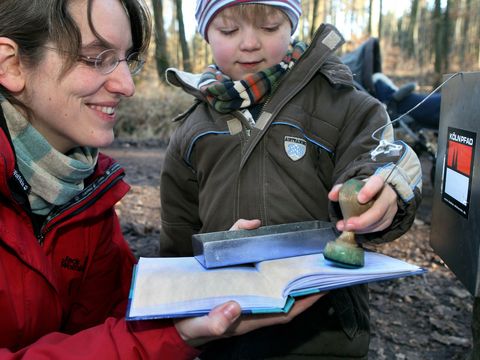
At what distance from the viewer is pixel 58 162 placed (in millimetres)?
1705

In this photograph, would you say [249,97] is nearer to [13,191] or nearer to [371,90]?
[13,191]

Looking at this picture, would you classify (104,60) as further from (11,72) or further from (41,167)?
(41,167)

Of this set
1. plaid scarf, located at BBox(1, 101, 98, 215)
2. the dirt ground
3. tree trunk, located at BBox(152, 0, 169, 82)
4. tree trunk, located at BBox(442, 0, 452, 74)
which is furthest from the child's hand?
tree trunk, located at BBox(442, 0, 452, 74)

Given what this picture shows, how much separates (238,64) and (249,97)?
165 mm

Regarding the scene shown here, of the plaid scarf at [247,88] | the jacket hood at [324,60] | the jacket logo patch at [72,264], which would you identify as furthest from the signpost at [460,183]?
the jacket logo patch at [72,264]

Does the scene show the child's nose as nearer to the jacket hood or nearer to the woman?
the jacket hood

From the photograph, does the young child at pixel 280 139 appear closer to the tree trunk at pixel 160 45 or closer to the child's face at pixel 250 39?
the child's face at pixel 250 39

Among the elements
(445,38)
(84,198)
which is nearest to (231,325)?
(84,198)

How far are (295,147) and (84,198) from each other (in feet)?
2.68

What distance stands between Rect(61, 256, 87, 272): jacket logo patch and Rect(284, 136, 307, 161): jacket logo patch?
931 millimetres

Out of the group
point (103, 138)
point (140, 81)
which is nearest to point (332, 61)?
point (103, 138)

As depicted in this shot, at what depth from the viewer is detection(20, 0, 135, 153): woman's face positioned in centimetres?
160

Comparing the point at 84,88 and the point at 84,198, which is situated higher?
the point at 84,88

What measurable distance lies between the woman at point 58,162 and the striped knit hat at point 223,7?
234 millimetres
